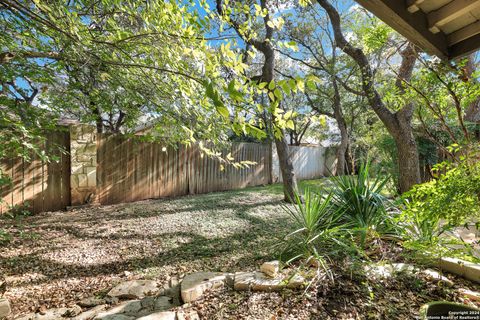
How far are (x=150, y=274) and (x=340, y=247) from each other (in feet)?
5.47

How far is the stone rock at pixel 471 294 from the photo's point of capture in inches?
55.9

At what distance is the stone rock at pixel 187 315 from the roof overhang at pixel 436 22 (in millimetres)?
2140

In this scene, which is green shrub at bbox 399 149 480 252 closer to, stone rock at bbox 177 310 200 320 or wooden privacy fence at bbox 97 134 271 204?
stone rock at bbox 177 310 200 320

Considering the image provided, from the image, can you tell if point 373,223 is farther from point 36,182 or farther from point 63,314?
point 36,182

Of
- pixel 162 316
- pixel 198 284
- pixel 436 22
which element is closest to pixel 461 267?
pixel 436 22

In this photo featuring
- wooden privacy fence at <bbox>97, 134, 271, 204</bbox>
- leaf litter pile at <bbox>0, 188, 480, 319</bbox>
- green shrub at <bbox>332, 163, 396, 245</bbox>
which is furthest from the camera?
wooden privacy fence at <bbox>97, 134, 271, 204</bbox>

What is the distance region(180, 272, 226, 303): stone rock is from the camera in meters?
1.59

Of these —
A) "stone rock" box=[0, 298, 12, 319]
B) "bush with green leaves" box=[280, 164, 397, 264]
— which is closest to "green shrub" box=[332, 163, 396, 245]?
"bush with green leaves" box=[280, 164, 397, 264]

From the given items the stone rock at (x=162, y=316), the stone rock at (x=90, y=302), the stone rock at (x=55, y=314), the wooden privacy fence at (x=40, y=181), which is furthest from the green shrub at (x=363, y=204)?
the wooden privacy fence at (x=40, y=181)

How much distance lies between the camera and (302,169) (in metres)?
10.1

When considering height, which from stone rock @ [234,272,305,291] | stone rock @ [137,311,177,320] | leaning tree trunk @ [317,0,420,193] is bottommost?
stone rock @ [137,311,177,320]

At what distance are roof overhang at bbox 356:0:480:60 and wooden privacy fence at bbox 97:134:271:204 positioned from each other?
269 cm

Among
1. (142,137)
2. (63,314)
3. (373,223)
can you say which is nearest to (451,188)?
(373,223)

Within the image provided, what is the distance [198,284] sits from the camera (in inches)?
66.8
